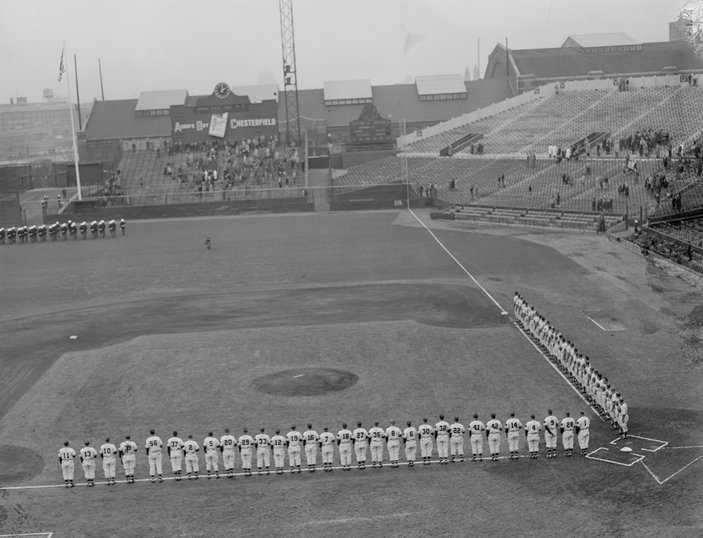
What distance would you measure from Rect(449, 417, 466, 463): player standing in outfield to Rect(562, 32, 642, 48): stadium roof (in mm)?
103699

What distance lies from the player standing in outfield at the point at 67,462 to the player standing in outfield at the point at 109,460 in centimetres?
73

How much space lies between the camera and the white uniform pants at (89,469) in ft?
73.8

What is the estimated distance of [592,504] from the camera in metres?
20.2

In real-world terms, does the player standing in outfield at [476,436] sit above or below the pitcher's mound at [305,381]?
above

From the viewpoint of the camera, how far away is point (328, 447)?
23016mm

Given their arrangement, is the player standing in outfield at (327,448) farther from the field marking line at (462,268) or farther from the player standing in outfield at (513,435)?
the field marking line at (462,268)

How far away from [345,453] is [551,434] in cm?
515

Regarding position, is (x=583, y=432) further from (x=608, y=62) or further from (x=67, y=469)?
(x=608, y=62)

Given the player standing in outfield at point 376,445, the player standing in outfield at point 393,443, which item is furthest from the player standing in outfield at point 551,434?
the player standing in outfield at point 376,445

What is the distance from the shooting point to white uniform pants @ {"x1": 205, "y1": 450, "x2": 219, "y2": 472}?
2280 cm

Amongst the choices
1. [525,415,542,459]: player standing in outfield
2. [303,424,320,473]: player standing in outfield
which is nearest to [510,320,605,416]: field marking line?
[525,415,542,459]: player standing in outfield

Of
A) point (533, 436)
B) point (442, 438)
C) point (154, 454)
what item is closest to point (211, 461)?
point (154, 454)

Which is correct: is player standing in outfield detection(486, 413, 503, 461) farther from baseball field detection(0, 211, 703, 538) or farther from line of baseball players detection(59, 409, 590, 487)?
baseball field detection(0, 211, 703, 538)

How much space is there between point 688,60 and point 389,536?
106545 millimetres
